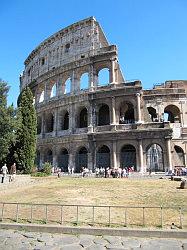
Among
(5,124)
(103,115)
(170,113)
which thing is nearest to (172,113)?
(170,113)

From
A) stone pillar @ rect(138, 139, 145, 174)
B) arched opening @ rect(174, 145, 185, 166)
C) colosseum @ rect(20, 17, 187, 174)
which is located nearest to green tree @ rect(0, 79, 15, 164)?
colosseum @ rect(20, 17, 187, 174)

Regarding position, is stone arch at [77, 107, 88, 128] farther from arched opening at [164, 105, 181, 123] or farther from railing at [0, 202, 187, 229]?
railing at [0, 202, 187, 229]

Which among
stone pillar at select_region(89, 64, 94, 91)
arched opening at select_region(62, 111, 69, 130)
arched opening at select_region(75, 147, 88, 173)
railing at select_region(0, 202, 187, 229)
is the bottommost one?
railing at select_region(0, 202, 187, 229)

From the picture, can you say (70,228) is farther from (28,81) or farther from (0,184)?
(28,81)

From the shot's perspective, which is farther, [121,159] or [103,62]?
[103,62]

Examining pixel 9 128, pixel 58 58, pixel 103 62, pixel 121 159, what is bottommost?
pixel 121 159

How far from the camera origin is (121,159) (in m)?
29.7

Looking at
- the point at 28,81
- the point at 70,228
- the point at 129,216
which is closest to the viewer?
the point at 70,228

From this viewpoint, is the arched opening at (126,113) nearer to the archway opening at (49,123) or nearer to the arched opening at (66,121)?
the arched opening at (66,121)

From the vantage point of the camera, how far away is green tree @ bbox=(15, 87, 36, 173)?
2578cm

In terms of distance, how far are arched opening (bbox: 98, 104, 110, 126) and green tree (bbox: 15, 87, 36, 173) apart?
8714 millimetres

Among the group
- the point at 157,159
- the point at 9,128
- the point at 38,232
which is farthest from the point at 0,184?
the point at 157,159

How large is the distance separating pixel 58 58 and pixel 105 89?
1018cm

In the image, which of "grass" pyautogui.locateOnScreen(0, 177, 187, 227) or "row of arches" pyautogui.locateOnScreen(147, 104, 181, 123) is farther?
"row of arches" pyautogui.locateOnScreen(147, 104, 181, 123)
